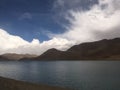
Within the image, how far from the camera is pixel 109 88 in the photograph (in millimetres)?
34812

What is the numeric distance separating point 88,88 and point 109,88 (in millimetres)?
4129

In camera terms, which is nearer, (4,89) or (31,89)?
(4,89)

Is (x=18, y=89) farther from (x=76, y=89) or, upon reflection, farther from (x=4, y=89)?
(x=76, y=89)

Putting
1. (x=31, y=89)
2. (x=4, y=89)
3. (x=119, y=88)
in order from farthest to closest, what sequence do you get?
1. (x=119, y=88)
2. (x=31, y=89)
3. (x=4, y=89)

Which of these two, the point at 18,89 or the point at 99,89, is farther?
the point at 99,89

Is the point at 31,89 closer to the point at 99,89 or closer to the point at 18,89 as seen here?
the point at 18,89

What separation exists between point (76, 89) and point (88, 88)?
7.94ft

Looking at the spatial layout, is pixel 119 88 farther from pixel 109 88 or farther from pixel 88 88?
pixel 88 88

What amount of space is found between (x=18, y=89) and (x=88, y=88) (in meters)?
16.0

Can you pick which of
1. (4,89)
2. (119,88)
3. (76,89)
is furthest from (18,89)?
(119,88)

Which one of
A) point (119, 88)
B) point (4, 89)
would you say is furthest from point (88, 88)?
point (4, 89)

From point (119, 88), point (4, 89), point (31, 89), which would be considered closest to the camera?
point (4, 89)

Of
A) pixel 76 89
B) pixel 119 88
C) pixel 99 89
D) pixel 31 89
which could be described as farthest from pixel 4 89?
pixel 119 88

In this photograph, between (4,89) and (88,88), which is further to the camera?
(88,88)
